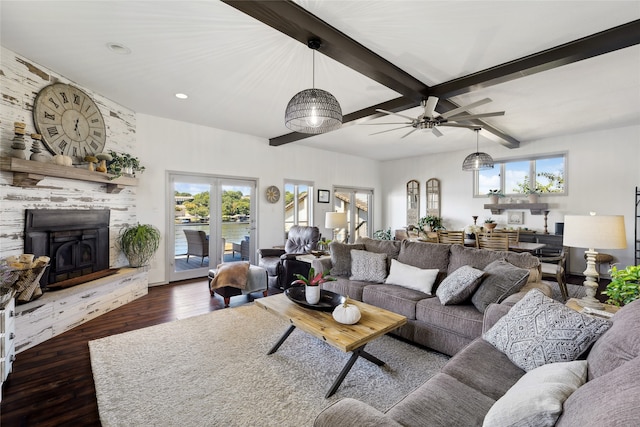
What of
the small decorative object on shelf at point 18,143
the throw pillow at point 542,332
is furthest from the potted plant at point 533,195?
the small decorative object on shelf at point 18,143

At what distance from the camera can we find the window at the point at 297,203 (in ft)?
22.1

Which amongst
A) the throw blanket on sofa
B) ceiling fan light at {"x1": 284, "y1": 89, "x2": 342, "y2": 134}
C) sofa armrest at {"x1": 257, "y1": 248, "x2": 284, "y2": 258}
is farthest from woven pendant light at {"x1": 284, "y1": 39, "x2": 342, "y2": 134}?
sofa armrest at {"x1": 257, "y1": 248, "x2": 284, "y2": 258}

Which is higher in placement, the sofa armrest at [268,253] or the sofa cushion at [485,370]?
the sofa armrest at [268,253]

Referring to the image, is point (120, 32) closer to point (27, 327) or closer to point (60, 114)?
point (60, 114)

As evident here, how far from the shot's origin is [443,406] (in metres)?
1.24

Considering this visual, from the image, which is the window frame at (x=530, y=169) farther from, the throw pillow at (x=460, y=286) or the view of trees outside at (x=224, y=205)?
the view of trees outside at (x=224, y=205)

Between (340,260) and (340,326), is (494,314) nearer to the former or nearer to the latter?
(340,326)

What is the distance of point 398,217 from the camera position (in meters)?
8.57

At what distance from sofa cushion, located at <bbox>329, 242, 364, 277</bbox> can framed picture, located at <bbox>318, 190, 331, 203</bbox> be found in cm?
356

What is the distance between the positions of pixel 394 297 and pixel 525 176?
5.45 metres

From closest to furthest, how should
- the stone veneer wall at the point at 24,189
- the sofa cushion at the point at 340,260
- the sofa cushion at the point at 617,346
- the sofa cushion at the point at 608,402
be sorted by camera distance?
the sofa cushion at the point at 608,402
the sofa cushion at the point at 617,346
the stone veneer wall at the point at 24,189
the sofa cushion at the point at 340,260

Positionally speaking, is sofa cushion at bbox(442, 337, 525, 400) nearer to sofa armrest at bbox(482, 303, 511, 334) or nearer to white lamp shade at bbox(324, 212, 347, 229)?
sofa armrest at bbox(482, 303, 511, 334)

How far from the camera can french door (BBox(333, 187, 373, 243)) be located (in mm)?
7941

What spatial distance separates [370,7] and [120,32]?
7.17 ft
